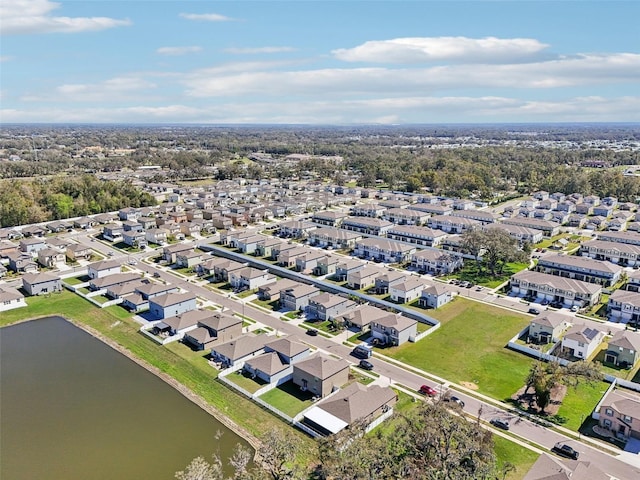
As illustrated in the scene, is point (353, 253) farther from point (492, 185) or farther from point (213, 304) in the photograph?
point (492, 185)

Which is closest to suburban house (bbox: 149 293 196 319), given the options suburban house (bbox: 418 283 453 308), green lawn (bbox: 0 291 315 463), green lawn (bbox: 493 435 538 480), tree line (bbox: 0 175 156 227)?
green lawn (bbox: 0 291 315 463)

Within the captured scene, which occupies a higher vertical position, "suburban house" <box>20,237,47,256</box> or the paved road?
"suburban house" <box>20,237,47,256</box>

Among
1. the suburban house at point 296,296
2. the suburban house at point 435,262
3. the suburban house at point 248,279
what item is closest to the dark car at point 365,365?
the suburban house at point 296,296

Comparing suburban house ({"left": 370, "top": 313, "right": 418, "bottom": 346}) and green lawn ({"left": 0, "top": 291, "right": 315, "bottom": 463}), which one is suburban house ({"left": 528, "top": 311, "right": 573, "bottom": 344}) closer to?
suburban house ({"left": 370, "top": 313, "right": 418, "bottom": 346})

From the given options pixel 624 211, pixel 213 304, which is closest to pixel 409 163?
pixel 624 211

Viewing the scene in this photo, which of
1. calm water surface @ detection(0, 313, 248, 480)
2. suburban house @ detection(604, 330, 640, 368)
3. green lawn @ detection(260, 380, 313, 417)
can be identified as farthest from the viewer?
suburban house @ detection(604, 330, 640, 368)

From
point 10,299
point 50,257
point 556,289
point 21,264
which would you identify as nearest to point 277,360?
point 556,289

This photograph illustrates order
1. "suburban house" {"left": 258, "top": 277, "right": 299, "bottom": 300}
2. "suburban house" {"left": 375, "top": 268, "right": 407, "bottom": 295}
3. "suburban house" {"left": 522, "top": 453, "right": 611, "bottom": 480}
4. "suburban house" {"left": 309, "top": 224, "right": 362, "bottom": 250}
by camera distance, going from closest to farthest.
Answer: "suburban house" {"left": 522, "top": 453, "right": 611, "bottom": 480}
"suburban house" {"left": 258, "top": 277, "right": 299, "bottom": 300}
"suburban house" {"left": 375, "top": 268, "right": 407, "bottom": 295}
"suburban house" {"left": 309, "top": 224, "right": 362, "bottom": 250}
